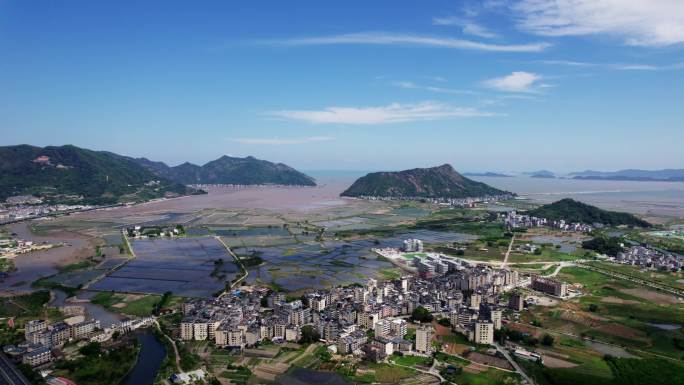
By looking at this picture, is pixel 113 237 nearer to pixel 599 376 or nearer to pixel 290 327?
pixel 290 327

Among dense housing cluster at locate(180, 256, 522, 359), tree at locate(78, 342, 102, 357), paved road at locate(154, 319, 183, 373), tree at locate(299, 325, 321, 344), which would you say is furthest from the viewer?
tree at locate(299, 325, 321, 344)

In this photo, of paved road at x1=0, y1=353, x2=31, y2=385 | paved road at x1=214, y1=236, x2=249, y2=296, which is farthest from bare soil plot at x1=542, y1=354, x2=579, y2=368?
paved road at x1=0, y1=353, x2=31, y2=385

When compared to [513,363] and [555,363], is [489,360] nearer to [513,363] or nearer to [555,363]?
[513,363]

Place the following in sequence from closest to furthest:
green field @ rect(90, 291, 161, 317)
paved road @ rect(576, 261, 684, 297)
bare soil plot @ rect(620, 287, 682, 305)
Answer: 1. green field @ rect(90, 291, 161, 317)
2. bare soil plot @ rect(620, 287, 682, 305)
3. paved road @ rect(576, 261, 684, 297)

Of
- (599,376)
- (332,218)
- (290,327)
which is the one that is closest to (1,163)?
(332,218)

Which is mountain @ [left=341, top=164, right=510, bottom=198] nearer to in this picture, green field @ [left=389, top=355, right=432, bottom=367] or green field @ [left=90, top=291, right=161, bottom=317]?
green field @ [left=90, top=291, right=161, bottom=317]

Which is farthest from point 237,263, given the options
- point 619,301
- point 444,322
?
point 619,301

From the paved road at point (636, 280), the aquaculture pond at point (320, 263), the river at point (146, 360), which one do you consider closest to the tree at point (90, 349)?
the river at point (146, 360)
